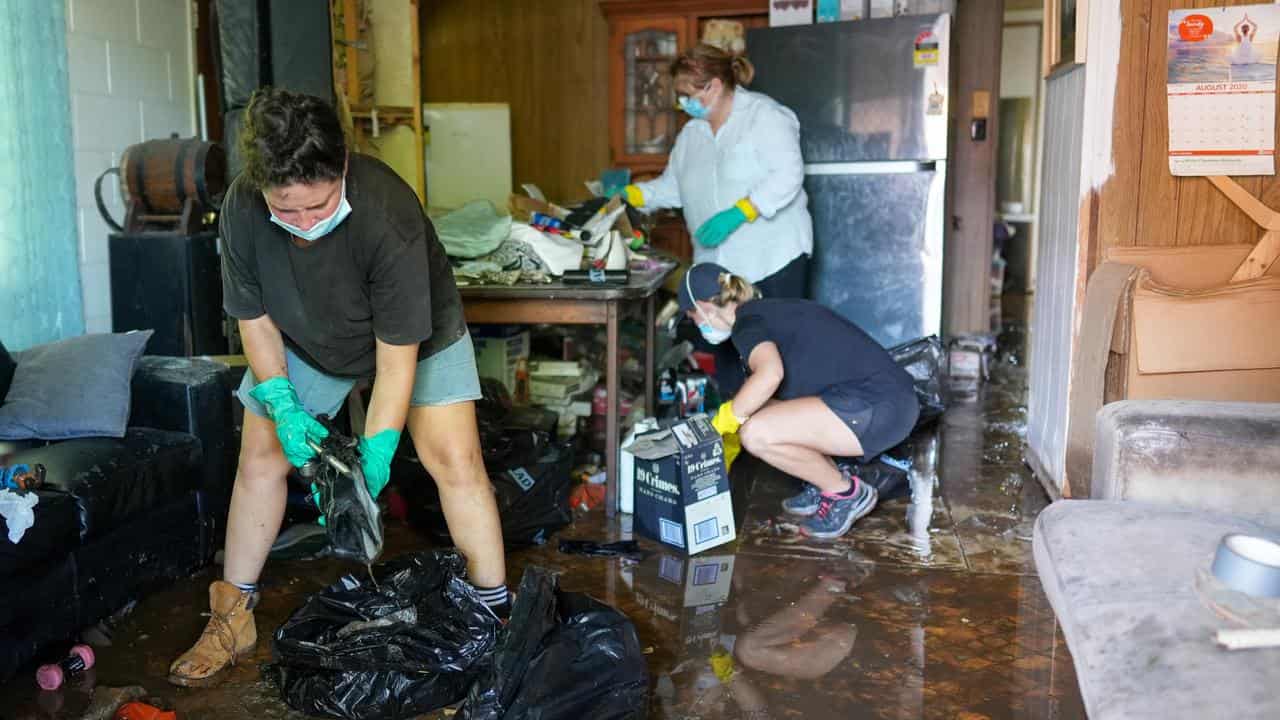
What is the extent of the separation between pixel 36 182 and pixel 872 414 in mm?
2904

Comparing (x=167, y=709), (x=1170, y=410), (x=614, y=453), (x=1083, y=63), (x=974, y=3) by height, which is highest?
(x=974, y=3)

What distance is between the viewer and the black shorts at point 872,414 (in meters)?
3.13

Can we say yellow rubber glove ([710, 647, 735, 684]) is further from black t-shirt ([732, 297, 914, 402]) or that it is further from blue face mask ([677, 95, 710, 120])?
blue face mask ([677, 95, 710, 120])

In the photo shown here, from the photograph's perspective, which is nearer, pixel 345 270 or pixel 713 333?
pixel 345 270

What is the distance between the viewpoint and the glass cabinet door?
6076 millimetres

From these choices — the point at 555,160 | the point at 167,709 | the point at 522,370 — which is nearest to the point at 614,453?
the point at 522,370

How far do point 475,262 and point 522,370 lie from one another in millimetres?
573

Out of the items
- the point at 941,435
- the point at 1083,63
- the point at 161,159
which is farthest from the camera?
the point at 941,435

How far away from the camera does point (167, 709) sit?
6.93 feet

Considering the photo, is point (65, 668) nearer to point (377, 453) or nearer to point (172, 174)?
point (377, 453)

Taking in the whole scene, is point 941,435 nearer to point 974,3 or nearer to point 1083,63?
point 1083,63

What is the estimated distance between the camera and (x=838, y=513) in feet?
10.3

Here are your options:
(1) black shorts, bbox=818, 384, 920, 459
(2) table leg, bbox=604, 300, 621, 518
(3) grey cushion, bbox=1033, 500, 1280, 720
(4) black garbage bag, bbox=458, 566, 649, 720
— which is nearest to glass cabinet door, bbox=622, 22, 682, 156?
(2) table leg, bbox=604, 300, 621, 518

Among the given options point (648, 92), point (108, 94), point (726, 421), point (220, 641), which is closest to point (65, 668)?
point (220, 641)
